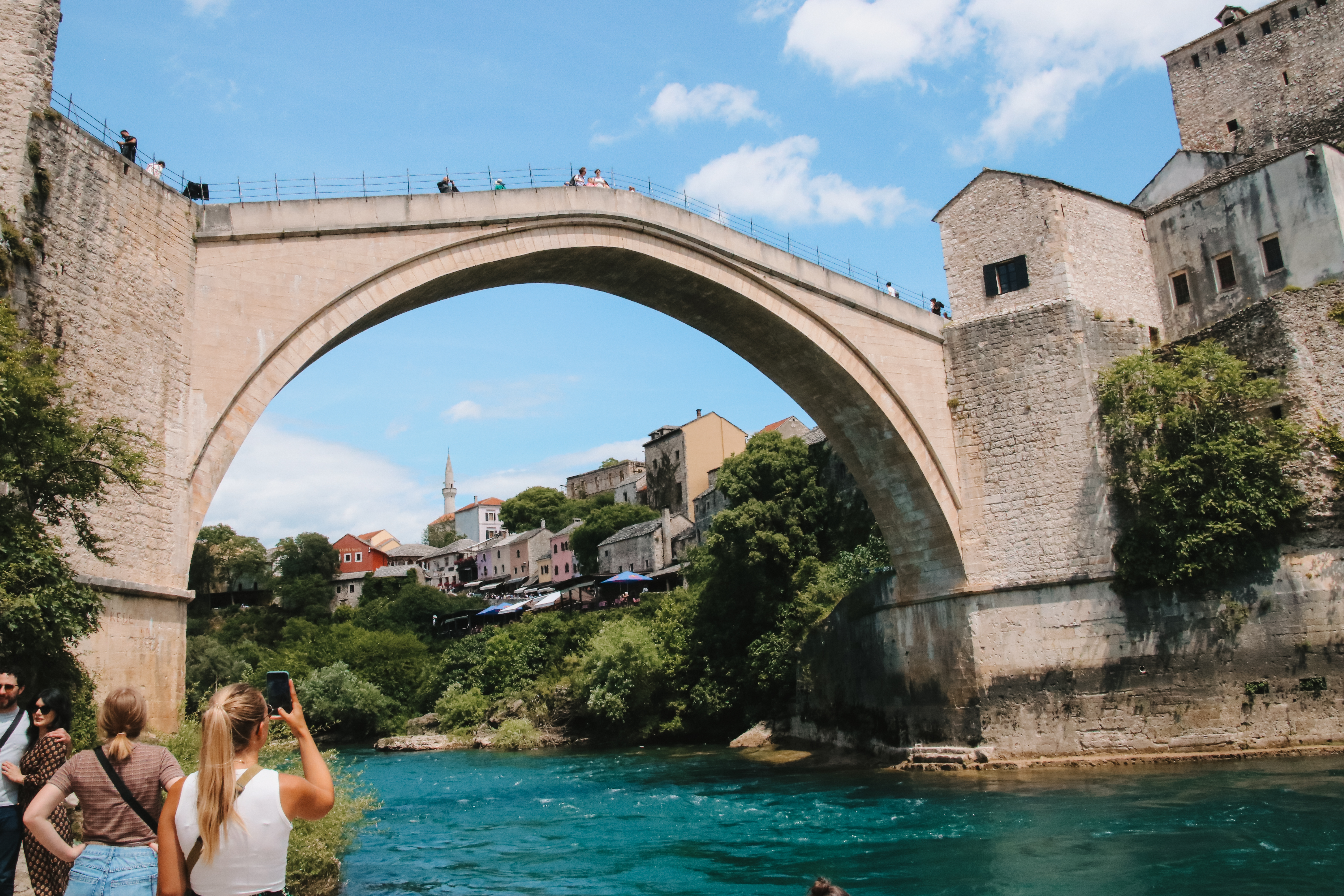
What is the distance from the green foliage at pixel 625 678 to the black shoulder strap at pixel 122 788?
2280 cm

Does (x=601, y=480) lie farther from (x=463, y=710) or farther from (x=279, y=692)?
(x=279, y=692)

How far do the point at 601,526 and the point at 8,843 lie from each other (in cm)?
4397

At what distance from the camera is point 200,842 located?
2.55 meters

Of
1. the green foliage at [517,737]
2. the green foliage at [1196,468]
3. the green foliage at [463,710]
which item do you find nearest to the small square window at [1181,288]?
the green foliage at [1196,468]

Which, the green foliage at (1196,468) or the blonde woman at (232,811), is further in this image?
the green foliage at (1196,468)

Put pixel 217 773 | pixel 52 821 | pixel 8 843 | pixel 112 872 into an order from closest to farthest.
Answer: pixel 217 773 → pixel 112 872 → pixel 52 821 → pixel 8 843

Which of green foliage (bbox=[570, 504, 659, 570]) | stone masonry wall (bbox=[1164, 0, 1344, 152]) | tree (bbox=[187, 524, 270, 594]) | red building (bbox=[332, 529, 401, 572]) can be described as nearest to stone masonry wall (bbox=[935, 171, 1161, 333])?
stone masonry wall (bbox=[1164, 0, 1344, 152])

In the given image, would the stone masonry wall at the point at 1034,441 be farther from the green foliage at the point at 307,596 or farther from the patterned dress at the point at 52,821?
the green foliage at the point at 307,596

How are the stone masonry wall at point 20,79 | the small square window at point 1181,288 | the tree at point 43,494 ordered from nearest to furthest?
the tree at point 43,494
the stone masonry wall at point 20,79
the small square window at point 1181,288

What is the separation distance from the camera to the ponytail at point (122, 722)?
3.31 m

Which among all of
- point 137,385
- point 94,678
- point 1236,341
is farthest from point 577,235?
point 1236,341

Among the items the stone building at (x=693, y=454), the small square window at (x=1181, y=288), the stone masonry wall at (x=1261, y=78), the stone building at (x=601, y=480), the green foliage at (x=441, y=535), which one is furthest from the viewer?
the green foliage at (x=441, y=535)

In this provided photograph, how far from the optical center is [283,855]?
2.65 meters

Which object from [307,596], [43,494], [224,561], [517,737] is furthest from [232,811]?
[224,561]
